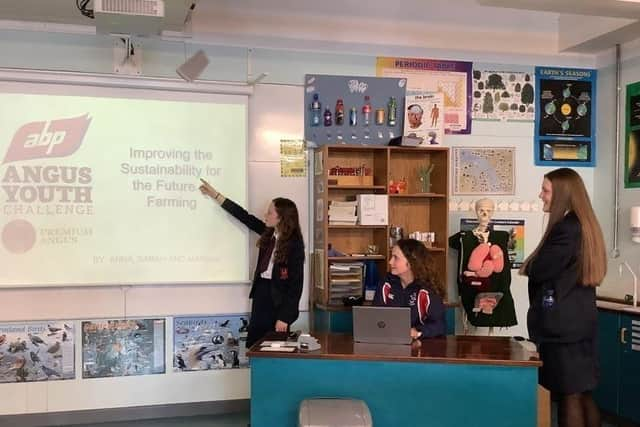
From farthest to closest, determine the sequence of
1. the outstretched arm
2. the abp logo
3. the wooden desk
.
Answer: the outstretched arm, the abp logo, the wooden desk

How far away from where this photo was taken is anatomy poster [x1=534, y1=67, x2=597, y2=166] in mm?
5172

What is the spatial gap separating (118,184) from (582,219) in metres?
3.09

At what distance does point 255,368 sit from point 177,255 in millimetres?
1608

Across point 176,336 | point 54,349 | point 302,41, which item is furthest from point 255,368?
A: point 302,41

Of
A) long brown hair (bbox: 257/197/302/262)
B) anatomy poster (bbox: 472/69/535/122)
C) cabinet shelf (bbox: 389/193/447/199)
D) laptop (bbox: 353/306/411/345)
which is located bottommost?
laptop (bbox: 353/306/411/345)

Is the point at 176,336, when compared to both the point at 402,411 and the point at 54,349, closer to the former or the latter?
the point at 54,349

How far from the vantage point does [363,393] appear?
3.11 metres

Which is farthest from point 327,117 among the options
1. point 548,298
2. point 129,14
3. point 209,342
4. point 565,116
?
point 548,298

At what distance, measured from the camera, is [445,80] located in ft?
16.4

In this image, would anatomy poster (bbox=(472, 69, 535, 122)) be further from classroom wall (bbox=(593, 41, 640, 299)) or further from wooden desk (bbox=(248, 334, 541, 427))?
wooden desk (bbox=(248, 334, 541, 427))

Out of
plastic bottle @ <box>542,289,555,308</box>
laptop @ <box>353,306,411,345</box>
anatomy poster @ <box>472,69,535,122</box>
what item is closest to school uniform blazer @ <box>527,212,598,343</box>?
plastic bottle @ <box>542,289,555,308</box>

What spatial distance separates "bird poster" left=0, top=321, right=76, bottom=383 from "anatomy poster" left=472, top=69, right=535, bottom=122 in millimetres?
3641

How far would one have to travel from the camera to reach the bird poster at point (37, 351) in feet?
13.8

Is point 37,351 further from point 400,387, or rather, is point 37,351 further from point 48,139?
point 400,387
